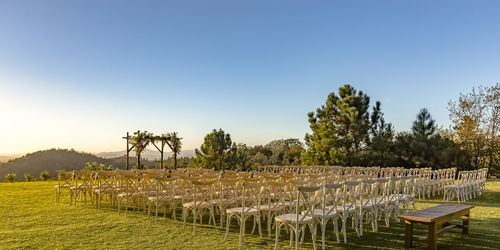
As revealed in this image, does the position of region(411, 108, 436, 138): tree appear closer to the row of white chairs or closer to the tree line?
the tree line

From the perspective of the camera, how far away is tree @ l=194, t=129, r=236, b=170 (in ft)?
63.0

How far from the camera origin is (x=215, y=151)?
63.8 ft

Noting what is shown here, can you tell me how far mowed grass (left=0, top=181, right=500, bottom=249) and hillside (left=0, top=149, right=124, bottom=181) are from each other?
29.0 metres

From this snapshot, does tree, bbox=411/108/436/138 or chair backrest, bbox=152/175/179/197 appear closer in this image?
chair backrest, bbox=152/175/179/197

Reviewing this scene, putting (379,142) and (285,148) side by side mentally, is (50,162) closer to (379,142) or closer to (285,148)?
(285,148)

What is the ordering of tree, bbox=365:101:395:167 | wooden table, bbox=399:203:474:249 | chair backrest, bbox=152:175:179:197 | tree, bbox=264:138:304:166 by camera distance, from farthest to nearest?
tree, bbox=264:138:304:166
tree, bbox=365:101:395:167
chair backrest, bbox=152:175:179:197
wooden table, bbox=399:203:474:249

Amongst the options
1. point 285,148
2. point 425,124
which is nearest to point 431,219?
point 425,124

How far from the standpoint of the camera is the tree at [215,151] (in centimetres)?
1920

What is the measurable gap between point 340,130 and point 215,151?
28.6 feet

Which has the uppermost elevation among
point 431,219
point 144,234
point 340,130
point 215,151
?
point 340,130

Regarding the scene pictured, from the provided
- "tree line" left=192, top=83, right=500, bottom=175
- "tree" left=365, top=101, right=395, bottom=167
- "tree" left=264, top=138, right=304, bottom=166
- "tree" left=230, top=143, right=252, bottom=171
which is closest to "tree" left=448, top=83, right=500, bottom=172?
"tree line" left=192, top=83, right=500, bottom=175

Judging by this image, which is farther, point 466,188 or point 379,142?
point 379,142

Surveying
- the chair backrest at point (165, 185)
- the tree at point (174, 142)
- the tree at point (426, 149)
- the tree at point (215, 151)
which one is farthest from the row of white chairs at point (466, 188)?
the tree at point (174, 142)

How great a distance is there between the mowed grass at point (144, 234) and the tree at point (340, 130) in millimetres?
13393
